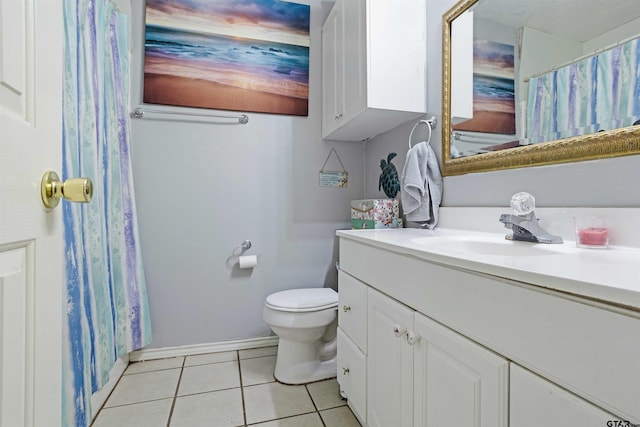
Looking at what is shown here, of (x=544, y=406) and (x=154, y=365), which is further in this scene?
(x=154, y=365)

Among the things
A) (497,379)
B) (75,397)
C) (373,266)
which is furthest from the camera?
(373,266)

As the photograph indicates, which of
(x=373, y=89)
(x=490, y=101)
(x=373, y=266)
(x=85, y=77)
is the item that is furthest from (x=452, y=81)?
(x=85, y=77)

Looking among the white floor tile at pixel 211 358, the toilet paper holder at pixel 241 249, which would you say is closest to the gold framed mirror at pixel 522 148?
the toilet paper holder at pixel 241 249

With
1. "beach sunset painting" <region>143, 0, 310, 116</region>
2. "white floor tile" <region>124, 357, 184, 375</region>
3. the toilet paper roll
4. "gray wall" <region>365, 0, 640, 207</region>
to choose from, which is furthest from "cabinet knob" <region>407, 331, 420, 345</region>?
"beach sunset painting" <region>143, 0, 310, 116</region>

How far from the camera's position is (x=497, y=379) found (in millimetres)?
592

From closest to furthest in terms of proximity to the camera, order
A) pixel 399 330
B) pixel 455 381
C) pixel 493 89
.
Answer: pixel 455 381, pixel 399 330, pixel 493 89

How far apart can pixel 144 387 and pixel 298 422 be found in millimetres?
868

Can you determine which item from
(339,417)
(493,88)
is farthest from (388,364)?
(493,88)

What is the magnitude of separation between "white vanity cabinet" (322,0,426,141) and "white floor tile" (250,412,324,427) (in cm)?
145

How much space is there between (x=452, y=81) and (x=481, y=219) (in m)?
0.65

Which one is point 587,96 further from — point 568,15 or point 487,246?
point 487,246

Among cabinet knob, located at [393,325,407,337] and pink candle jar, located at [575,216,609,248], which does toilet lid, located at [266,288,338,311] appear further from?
pink candle jar, located at [575,216,609,248]

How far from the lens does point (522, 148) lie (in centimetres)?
105

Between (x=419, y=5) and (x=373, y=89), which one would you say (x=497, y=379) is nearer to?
(x=373, y=89)
